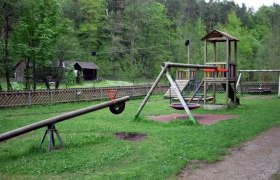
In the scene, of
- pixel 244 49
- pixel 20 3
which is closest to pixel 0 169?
pixel 20 3

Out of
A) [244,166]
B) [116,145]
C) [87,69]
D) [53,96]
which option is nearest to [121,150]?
[116,145]

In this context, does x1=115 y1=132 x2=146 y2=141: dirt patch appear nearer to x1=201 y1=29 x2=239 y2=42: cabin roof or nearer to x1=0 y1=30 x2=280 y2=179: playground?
x1=0 y1=30 x2=280 y2=179: playground

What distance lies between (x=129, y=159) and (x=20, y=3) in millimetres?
18143

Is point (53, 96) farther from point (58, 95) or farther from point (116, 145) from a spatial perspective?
point (116, 145)

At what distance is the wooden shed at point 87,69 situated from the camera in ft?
180

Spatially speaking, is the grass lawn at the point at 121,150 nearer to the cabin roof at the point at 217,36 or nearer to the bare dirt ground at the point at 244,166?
the bare dirt ground at the point at 244,166

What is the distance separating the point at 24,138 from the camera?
10789 mm

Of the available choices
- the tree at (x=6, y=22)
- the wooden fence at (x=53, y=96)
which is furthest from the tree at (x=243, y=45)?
the tree at (x=6, y=22)

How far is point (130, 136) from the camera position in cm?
1057

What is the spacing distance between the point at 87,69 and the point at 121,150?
49.0 metres

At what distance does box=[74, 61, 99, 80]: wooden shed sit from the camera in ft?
180

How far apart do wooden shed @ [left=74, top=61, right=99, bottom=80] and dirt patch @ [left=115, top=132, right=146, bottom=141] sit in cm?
4396

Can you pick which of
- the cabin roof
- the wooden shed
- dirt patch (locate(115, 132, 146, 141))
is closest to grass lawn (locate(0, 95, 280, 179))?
dirt patch (locate(115, 132, 146, 141))

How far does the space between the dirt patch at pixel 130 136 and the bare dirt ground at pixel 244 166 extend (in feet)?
9.08
